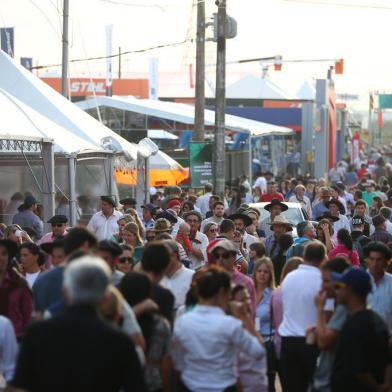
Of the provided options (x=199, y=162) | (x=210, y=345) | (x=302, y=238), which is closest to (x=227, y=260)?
(x=210, y=345)

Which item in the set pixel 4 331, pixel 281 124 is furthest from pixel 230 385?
pixel 281 124

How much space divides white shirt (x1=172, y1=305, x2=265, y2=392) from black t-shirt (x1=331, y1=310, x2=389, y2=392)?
505mm

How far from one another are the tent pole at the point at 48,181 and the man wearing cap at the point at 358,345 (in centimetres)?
1185

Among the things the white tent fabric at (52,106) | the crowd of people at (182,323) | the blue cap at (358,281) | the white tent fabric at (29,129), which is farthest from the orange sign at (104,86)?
the blue cap at (358,281)

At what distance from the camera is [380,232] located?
16109 mm

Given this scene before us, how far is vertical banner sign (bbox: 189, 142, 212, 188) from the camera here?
28.0 m

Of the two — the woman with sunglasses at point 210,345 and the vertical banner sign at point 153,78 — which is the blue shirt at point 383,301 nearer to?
the woman with sunglasses at point 210,345

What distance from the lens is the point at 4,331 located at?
24.1 feet

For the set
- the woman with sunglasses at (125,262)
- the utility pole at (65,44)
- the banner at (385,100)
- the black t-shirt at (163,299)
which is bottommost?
the banner at (385,100)

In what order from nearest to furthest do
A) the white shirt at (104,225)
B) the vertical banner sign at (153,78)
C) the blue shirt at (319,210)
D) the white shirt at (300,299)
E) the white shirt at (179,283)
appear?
the white shirt at (300,299)
the white shirt at (179,283)
the white shirt at (104,225)
the blue shirt at (319,210)
the vertical banner sign at (153,78)

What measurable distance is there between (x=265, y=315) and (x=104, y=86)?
5864cm

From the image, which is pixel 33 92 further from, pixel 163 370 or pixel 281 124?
pixel 281 124

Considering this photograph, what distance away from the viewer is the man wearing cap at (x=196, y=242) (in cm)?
1395

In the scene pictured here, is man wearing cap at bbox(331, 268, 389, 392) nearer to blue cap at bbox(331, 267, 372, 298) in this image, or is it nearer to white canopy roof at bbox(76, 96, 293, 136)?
blue cap at bbox(331, 267, 372, 298)
